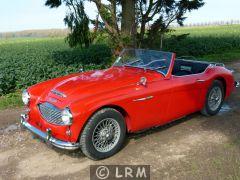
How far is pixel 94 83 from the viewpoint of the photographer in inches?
197

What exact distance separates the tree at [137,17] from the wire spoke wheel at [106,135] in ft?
16.2

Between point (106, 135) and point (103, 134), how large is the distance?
6 centimetres

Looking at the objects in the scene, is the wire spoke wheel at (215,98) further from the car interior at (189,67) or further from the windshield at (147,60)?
the windshield at (147,60)

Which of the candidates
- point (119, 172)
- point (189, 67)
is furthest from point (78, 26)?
point (119, 172)

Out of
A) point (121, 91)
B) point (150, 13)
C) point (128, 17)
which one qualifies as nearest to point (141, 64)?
point (121, 91)

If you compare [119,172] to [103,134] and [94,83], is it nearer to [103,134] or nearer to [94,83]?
[103,134]

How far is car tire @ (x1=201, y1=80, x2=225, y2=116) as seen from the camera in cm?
643

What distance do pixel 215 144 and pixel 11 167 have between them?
3.15 metres

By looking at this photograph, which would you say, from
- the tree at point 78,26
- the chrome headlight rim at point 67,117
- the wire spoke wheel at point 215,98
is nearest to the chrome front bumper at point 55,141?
the chrome headlight rim at point 67,117

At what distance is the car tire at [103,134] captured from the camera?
4.46m

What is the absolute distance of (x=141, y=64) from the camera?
19.1 feet

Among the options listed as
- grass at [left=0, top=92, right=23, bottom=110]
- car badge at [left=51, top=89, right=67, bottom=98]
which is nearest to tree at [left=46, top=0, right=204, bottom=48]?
grass at [left=0, top=92, right=23, bottom=110]

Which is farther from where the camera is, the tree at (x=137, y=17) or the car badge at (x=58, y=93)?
the tree at (x=137, y=17)

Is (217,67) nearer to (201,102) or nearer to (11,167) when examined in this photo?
(201,102)
